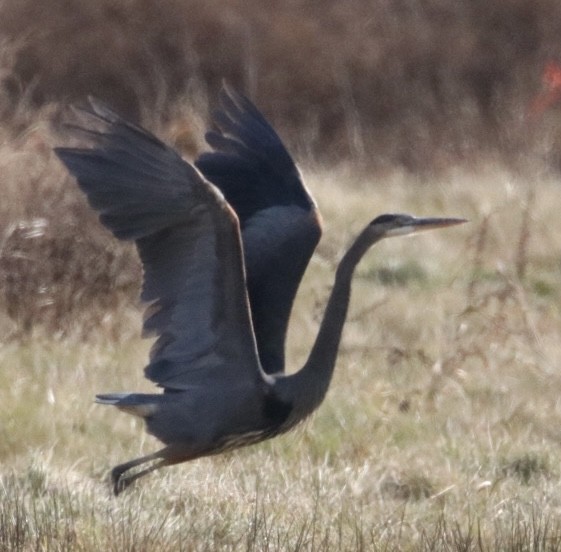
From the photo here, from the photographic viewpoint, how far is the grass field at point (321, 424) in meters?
5.55

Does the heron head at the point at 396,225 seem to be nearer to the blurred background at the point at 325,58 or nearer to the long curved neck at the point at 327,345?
the long curved neck at the point at 327,345

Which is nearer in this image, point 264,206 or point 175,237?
point 175,237

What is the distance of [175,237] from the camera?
5703mm

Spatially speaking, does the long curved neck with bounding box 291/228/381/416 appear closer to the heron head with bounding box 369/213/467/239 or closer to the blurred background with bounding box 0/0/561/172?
the heron head with bounding box 369/213/467/239

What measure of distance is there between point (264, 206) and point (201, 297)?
1064 millimetres

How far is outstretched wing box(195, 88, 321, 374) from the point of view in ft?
21.0

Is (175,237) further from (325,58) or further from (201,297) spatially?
(325,58)

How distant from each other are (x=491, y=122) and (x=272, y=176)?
16.1 meters

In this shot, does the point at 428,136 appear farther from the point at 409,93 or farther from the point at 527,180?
the point at 527,180

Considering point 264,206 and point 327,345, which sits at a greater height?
point 264,206

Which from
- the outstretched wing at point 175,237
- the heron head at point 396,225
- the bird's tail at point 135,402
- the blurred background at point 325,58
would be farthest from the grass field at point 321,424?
the blurred background at point 325,58

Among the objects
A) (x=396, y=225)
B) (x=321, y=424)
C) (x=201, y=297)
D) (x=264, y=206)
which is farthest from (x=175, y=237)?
(x=321, y=424)

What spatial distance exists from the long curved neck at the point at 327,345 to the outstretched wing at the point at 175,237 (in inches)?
7.2

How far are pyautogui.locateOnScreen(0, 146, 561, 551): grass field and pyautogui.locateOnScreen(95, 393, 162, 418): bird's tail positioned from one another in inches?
12.5
